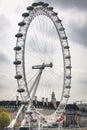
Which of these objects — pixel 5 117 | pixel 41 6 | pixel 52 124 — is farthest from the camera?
pixel 5 117

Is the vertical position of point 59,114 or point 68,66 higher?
point 68,66

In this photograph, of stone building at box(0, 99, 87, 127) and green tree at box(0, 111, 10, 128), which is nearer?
green tree at box(0, 111, 10, 128)

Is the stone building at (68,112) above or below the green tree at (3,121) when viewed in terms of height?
below

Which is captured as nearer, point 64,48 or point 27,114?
point 27,114

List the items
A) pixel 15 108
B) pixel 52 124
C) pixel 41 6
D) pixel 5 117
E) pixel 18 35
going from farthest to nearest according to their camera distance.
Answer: pixel 15 108 < pixel 5 117 < pixel 52 124 < pixel 41 6 < pixel 18 35

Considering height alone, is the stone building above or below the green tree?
below

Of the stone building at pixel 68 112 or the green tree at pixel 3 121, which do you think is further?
the stone building at pixel 68 112

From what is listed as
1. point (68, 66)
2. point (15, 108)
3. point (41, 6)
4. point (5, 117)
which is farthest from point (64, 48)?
point (15, 108)

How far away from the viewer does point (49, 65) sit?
6538 cm

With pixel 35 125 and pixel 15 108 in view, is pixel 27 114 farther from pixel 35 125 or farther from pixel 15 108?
pixel 15 108

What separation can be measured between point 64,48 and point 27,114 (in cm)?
1388

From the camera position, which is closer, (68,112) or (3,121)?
(3,121)

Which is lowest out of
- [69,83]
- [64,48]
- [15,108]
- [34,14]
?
[15,108]

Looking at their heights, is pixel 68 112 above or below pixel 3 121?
below
